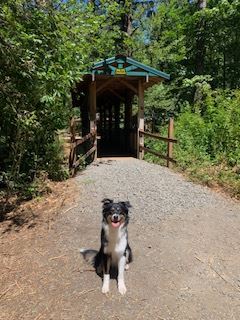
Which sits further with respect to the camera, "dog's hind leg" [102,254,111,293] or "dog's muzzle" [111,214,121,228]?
"dog's hind leg" [102,254,111,293]

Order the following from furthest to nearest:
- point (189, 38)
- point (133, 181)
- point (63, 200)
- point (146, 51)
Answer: point (189, 38), point (146, 51), point (133, 181), point (63, 200)

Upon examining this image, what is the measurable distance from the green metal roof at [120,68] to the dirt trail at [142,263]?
429 cm

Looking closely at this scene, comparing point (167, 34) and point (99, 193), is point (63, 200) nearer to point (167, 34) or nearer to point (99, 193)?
point (99, 193)

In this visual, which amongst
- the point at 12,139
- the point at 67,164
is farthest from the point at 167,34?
the point at 12,139

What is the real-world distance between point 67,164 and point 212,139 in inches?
191

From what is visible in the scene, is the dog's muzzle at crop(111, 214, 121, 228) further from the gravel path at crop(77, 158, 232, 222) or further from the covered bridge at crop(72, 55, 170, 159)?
the covered bridge at crop(72, 55, 170, 159)

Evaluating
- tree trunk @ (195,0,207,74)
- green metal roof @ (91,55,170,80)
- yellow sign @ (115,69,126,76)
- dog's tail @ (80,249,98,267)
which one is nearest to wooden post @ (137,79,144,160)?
green metal roof @ (91,55,170,80)

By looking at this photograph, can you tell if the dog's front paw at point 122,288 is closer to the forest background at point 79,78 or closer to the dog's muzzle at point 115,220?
the dog's muzzle at point 115,220

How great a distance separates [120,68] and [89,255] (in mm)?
7061

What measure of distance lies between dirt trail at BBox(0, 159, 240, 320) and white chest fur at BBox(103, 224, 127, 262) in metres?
0.47

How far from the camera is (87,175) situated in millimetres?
9016

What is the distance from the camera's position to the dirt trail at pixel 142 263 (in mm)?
3766

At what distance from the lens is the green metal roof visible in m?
10.2

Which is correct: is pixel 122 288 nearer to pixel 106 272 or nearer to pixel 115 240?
pixel 106 272
